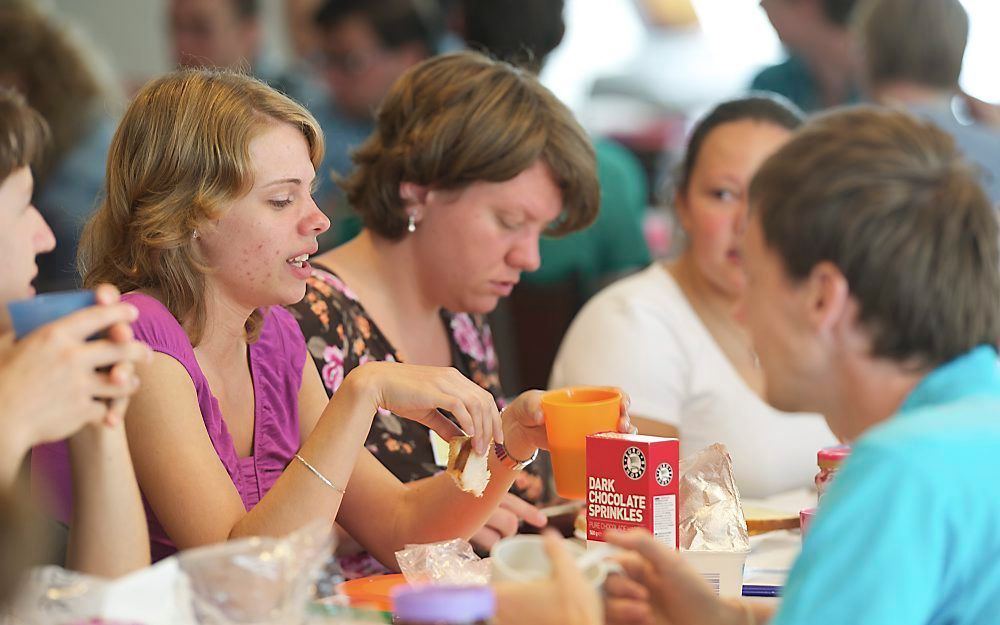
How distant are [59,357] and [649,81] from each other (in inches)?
298

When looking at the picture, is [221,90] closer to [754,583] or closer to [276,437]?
[276,437]

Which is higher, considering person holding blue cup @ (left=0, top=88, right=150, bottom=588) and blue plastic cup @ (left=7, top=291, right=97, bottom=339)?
blue plastic cup @ (left=7, top=291, right=97, bottom=339)

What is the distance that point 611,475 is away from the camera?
1683 mm

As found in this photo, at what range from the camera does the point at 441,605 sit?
113 centimetres

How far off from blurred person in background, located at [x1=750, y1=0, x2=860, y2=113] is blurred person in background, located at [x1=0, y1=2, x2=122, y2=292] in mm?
2472

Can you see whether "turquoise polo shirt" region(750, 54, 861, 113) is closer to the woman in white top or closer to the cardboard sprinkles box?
the woman in white top

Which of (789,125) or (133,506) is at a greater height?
(789,125)

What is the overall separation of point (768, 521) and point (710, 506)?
347mm

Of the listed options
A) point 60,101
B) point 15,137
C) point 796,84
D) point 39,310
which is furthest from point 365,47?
point 39,310

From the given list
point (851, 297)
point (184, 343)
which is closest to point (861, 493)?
point (851, 297)

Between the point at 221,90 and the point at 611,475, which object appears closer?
the point at 611,475

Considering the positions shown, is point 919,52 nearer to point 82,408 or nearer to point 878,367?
point 878,367

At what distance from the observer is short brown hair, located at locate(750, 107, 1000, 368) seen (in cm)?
127

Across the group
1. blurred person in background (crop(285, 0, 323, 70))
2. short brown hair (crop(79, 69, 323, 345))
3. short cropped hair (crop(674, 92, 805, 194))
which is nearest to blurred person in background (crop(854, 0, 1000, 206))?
short cropped hair (crop(674, 92, 805, 194))
